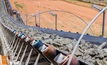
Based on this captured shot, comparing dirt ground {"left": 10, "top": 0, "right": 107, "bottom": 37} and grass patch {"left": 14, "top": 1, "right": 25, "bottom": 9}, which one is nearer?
dirt ground {"left": 10, "top": 0, "right": 107, "bottom": 37}

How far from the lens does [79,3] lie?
5094cm

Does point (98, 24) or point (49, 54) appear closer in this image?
point (49, 54)

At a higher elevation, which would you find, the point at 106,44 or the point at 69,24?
the point at 106,44

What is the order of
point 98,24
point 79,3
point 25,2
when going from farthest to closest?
point 25,2 < point 79,3 < point 98,24

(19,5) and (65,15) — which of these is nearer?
(65,15)

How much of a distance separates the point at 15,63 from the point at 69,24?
35909mm

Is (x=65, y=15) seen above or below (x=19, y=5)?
above

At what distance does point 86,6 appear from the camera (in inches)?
1864

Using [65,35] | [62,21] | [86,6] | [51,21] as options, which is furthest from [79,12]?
[65,35]

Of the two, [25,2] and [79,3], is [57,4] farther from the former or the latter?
[25,2]

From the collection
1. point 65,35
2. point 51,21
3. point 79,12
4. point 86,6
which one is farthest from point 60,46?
point 86,6

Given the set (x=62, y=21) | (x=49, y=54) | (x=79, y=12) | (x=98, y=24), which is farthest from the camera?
(x=79, y=12)

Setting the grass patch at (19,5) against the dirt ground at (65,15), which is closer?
the dirt ground at (65,15)

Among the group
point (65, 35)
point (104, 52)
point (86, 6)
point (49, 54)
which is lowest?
point (86, 6)
